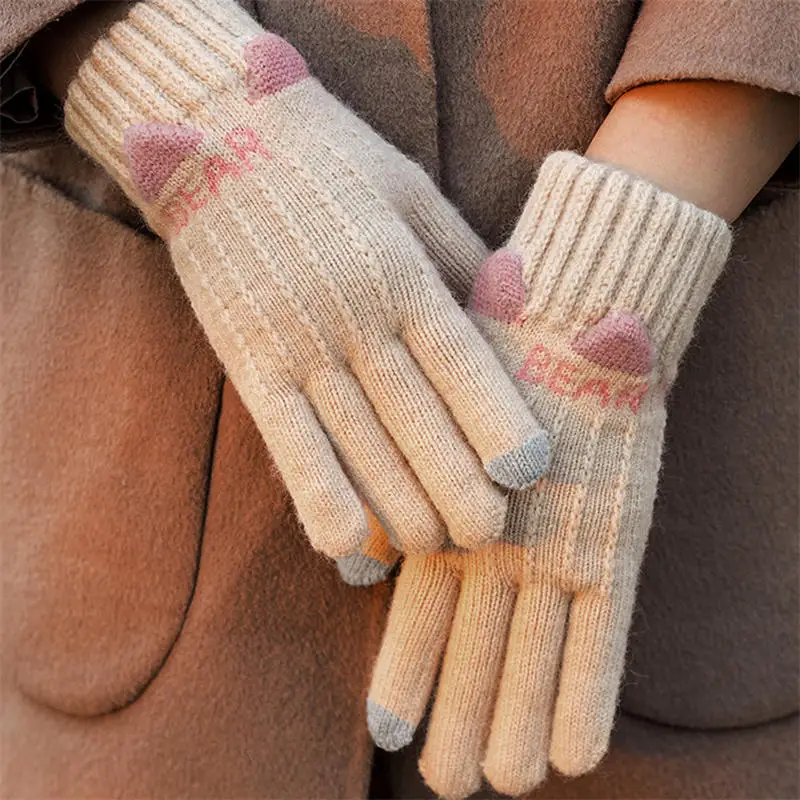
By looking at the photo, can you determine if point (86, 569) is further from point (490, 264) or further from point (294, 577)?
point (490, 264)

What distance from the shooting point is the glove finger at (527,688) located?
0.73 meters

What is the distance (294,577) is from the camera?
0.85 m

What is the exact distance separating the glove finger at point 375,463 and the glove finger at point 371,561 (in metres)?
0.08

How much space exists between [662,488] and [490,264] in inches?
12.5

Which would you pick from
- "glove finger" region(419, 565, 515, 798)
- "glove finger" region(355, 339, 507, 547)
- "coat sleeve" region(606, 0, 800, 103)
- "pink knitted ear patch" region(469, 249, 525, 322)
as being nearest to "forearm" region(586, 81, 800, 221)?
"coat sleeve" region(606, 0, 800, 103)

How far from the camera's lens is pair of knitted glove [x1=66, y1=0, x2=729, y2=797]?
67 cm

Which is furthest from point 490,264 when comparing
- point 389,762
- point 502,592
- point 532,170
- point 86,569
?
point 389,762

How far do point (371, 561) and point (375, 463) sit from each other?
0.14m

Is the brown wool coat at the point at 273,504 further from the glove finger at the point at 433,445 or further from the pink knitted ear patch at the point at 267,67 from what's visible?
the glove finger at the point at 433,445

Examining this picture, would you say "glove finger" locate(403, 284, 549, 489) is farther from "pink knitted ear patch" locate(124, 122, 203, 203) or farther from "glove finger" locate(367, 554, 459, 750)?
"pink knitted ear patch" locate(124, 122, 203, 203)

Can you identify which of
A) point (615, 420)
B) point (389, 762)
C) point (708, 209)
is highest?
point (708, 209)

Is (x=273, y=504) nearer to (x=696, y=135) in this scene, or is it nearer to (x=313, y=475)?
(x=313, y=475)

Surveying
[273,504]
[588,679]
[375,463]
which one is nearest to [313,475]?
[375,463]

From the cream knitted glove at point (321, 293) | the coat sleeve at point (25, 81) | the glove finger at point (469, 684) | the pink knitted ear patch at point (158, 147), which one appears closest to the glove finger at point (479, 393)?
the cream knitted glove at point (321, 293)
